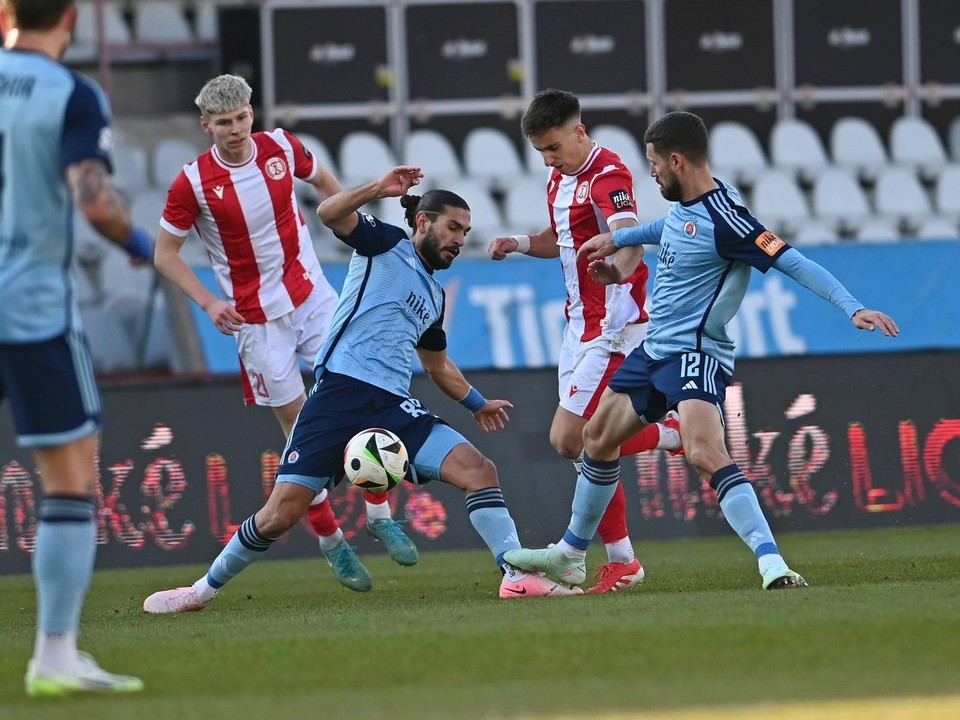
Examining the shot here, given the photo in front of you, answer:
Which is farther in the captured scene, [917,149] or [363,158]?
[917,149]

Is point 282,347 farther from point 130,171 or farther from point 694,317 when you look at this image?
point 130,171

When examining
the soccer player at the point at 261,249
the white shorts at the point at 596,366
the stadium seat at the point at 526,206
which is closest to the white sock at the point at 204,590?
the soccer player at the point at 261,249

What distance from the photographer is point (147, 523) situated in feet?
34.1

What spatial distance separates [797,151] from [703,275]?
32.1ft

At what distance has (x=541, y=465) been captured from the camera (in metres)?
10.7

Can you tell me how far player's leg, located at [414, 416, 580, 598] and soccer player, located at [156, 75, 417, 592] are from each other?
3.63ft

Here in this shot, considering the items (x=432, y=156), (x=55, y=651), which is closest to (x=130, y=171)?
(x=432, y=156)

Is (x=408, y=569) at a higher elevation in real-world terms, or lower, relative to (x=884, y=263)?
lower

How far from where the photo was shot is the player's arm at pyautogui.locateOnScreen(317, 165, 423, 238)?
652 cm

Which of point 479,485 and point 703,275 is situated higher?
point 703,275

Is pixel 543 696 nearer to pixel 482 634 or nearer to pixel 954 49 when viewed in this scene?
pixel 482 634

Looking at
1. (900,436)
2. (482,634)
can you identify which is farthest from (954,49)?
(482,634)

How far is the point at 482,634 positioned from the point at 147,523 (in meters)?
5.27

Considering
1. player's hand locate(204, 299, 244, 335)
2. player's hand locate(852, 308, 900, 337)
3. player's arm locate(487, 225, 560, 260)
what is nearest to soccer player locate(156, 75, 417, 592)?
player's hand locate(204, 299, 244, 335)
